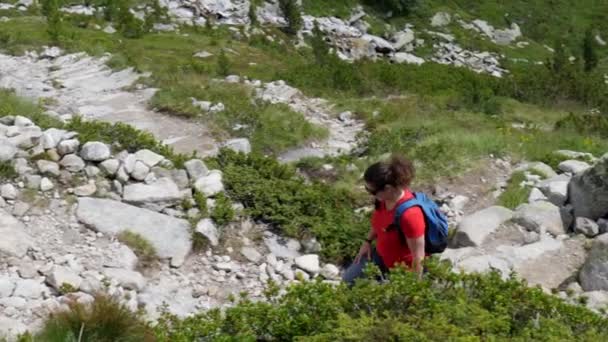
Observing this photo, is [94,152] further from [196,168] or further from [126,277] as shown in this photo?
[126,277]

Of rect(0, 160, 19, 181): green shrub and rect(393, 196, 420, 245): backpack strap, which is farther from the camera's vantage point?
rect(0, 160, 19, 181): green shrub

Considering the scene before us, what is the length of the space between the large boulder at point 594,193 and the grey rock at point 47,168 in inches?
283

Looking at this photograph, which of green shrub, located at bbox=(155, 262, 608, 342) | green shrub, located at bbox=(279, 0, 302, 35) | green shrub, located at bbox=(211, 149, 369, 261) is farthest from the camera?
green shrub, located at bbox=(279, 0, 302, 35)

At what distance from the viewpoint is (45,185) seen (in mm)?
8039

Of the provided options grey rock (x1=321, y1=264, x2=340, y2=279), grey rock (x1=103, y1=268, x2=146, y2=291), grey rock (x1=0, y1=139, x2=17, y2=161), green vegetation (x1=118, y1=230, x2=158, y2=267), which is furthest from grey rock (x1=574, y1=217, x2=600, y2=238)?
grey rock (x1=0, y1=139, x2=17, y2=161)

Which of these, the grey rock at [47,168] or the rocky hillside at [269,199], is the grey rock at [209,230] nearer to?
the rocky hillside at [269,199]

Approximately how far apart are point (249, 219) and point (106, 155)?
212cm

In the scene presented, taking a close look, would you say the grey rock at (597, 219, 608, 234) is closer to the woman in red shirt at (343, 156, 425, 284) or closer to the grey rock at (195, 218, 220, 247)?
the woman in red shirt at (343, 156, 425, 284)

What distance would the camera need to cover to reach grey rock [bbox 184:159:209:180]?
9141 millimetres

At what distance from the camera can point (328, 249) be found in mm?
8352

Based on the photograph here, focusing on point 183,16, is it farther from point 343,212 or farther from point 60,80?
point 343,212

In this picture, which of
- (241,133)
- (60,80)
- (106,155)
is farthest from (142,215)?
(60,80)

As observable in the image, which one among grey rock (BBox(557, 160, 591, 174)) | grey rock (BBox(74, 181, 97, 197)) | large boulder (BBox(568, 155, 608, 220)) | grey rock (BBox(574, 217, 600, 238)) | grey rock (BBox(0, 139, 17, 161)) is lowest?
grey rock (BBox(74, 181, 97, 197))

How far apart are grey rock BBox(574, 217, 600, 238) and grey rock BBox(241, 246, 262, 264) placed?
4.39 meters
